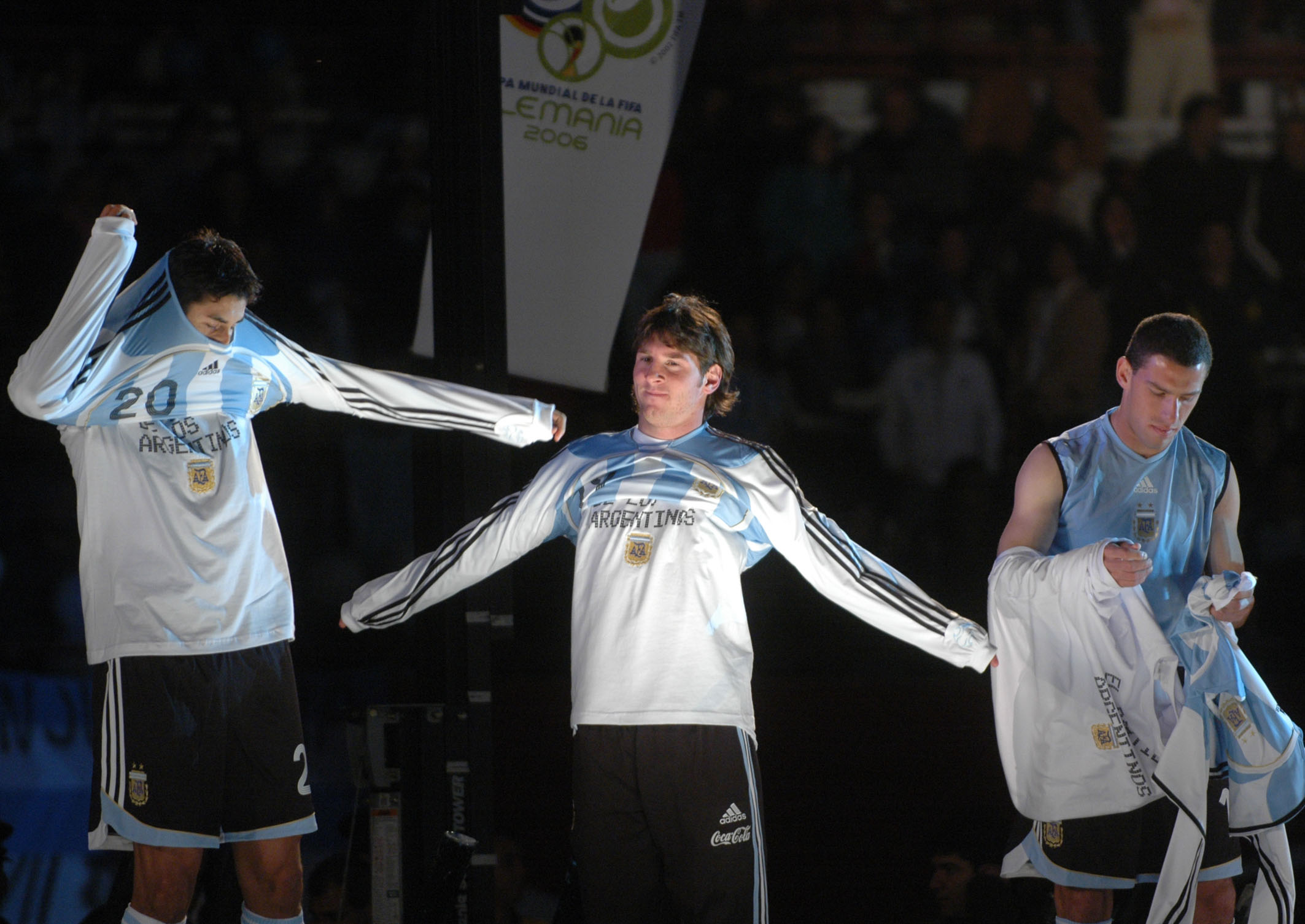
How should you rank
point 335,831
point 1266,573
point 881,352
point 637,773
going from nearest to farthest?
point 637,773, point 335,831, point 1266,573, point 881,352

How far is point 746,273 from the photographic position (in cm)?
517

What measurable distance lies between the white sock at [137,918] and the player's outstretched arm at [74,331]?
1140 mm

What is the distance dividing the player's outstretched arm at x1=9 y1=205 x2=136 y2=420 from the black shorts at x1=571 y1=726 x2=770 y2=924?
4.49 feet

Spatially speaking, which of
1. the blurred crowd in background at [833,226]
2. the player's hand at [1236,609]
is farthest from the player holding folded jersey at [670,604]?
the blurred crowd in background at [833,226]

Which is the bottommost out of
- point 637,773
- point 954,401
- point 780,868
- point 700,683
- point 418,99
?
point 780,868

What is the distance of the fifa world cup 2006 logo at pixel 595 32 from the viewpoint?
4301 mm

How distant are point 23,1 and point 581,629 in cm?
351

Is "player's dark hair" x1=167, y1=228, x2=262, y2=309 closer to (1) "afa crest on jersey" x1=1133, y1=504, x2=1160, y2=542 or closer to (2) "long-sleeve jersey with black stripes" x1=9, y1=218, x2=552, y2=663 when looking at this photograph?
(2) "long-sleeve jersey with black stripes" x1=9, y1=218, x2=552, y2=663

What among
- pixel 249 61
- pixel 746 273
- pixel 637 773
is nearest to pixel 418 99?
pixel 249 61

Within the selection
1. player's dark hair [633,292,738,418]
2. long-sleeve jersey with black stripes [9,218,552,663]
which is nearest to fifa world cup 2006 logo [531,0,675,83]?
player's dark hair [633,292,738,418]

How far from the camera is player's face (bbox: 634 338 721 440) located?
295 centimetres

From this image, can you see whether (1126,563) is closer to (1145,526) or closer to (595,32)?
(1145,526)

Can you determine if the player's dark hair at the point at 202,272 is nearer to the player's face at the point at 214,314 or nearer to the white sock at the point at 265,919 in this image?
the player's face at the point at 214,314

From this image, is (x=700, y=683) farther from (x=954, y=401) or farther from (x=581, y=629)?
(x=954, y=401)
